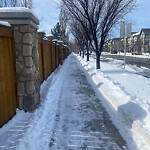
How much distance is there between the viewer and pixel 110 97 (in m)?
8.73

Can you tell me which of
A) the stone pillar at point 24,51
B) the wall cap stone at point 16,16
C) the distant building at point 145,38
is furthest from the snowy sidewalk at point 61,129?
the distant building at point 145,38

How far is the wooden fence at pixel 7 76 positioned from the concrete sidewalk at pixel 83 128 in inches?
39.2

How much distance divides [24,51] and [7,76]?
935 mm

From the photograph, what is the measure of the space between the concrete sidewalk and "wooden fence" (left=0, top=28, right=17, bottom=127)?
100 cm

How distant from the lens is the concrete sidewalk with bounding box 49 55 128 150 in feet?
16.5

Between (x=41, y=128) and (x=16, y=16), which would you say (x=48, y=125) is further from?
(x=16, y=16)

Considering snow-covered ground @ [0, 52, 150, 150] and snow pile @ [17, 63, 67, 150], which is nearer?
snow pile @ [17, 63, 67, 150]

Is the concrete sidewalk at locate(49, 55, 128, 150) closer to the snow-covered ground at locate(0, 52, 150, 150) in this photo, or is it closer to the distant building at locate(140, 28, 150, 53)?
the snow-covered ground at locate(0, 52, 150, 150)

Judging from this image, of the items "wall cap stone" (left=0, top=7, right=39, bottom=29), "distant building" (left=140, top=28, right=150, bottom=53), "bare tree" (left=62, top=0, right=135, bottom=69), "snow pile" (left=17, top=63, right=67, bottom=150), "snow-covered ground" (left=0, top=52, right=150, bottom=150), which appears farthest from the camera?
"distant building" (left=140, top=28, right=150, bottom=53)

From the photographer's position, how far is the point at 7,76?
614 centimetres

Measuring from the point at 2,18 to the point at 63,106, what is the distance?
2798 mm

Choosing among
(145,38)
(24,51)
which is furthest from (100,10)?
(145,38)

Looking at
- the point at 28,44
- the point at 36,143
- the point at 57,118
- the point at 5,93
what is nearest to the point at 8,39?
the point at 28,44

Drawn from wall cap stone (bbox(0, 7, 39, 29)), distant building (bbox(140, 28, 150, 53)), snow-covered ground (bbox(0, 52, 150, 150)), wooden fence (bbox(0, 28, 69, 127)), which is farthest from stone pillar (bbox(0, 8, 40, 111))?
distant building (bbox(140, 28, 150, 53))
